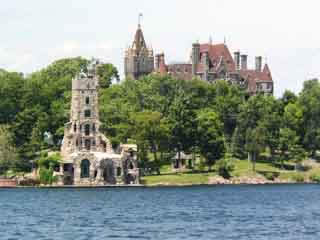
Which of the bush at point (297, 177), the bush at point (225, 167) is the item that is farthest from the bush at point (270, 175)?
the bush at point (225, 167)

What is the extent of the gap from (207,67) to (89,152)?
177 ft

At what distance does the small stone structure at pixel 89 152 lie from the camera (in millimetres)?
→ 130125

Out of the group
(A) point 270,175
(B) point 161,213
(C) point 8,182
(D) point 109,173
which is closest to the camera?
(B) point 161,213

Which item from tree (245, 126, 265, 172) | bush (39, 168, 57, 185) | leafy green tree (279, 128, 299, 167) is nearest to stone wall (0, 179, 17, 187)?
bush (39, 168, 57, 185)

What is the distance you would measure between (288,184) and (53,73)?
45.7 m

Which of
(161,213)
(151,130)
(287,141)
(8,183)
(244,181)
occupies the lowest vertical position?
(161,213)

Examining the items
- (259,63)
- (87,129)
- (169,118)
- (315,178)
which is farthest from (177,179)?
(259,63)

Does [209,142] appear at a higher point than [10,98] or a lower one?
lower

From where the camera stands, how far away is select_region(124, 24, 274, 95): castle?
181625mm

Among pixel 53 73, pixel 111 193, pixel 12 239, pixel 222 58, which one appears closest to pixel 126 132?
pixel 111 193

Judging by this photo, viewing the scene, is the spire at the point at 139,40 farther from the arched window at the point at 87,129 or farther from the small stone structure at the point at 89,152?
the arched window at the point at 87,129

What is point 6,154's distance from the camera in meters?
133

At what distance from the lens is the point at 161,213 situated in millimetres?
90125

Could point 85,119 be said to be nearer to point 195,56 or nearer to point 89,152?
point 89,152
